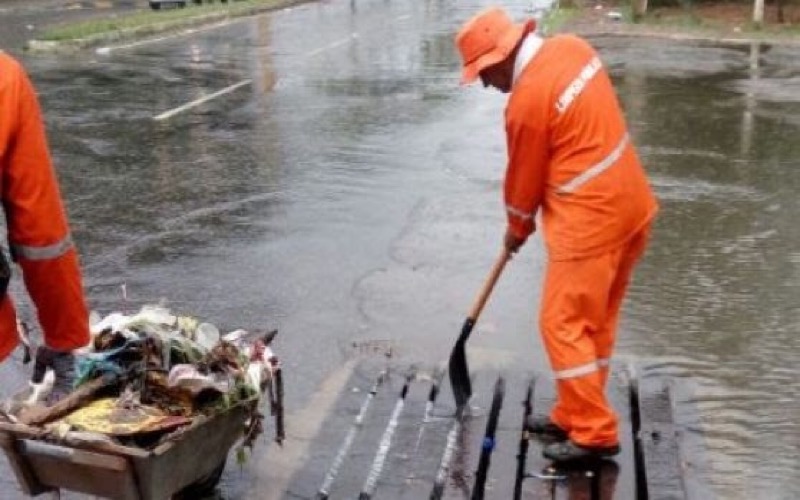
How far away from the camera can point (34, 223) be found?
3295mm

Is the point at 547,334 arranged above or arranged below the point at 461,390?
above

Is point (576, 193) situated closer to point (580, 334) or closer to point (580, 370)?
point (580, 334)

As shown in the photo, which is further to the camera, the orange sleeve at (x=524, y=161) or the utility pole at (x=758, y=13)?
the utility pole at (x=758, y=13)

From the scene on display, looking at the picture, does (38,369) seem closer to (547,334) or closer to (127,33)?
(547,334)

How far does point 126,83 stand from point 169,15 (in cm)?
945

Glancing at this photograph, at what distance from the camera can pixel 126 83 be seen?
14.1 meters

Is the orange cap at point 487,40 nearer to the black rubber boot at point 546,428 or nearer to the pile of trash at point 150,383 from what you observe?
the pile of trash at point 150,383

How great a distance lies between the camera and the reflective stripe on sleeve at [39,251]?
333 cm

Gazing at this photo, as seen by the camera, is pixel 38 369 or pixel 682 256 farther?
pixel 682 256

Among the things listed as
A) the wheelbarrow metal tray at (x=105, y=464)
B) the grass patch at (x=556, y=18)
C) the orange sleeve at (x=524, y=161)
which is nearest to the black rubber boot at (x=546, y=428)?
the orange sleeve at (x=524, y=161)

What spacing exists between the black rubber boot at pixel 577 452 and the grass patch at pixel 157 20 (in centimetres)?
1559

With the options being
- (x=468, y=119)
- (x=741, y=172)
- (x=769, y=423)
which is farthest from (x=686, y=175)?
(x=769, y=423)

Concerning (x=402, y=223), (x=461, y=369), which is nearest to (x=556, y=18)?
(x=402, y=223)

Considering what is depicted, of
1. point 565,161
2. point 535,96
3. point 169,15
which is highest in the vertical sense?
point 535,96
